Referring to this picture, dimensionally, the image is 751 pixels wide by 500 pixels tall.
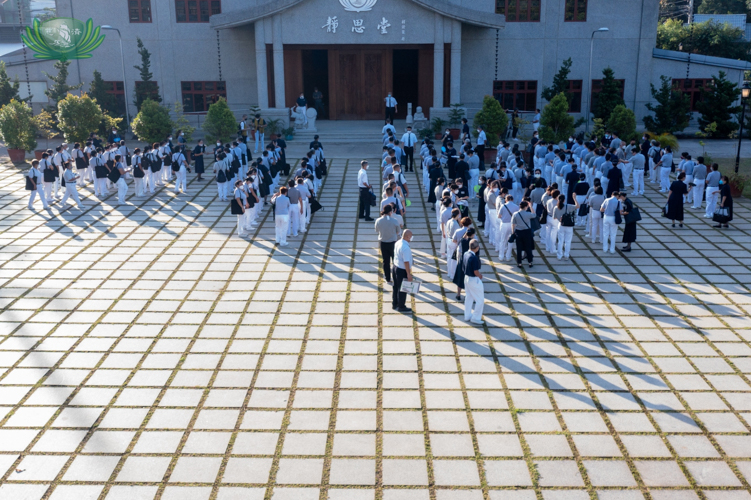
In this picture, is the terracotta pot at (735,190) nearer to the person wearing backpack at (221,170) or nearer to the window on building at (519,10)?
the person wearing backpack at (221,170)

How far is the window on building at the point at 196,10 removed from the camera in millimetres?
30766

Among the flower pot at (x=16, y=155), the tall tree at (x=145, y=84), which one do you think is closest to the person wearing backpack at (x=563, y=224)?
the flower pot at (x=16, y=155)

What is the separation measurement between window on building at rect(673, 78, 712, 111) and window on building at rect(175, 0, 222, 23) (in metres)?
21.1

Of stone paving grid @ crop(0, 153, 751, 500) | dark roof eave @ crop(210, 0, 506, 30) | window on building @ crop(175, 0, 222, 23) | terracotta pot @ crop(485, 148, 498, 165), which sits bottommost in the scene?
Answer: stone paving grid @ crop(0, 153, 751, 500)

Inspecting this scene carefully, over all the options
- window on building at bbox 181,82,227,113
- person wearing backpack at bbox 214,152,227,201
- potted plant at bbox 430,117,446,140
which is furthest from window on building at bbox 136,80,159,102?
person wearing backpack at bbox 214,152,227,201

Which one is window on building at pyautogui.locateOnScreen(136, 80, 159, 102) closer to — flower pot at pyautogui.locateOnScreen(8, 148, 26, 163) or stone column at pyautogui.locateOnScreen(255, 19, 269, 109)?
stone column at pyautogui.locateOnScreen(255, 19, 269, 109)

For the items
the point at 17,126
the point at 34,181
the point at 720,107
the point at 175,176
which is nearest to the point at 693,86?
the point at 720,107

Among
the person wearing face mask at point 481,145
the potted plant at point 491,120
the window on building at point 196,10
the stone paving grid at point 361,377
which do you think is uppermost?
the window on building at point 196,10

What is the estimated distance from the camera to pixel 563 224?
1348 cm

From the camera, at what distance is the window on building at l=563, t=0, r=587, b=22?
30.3 m

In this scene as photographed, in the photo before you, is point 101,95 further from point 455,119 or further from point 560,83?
point 560,83

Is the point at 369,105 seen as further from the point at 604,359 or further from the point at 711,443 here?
the point at 711,443

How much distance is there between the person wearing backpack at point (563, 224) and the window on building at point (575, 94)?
1892 centimetres

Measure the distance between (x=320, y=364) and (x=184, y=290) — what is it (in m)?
3.91
